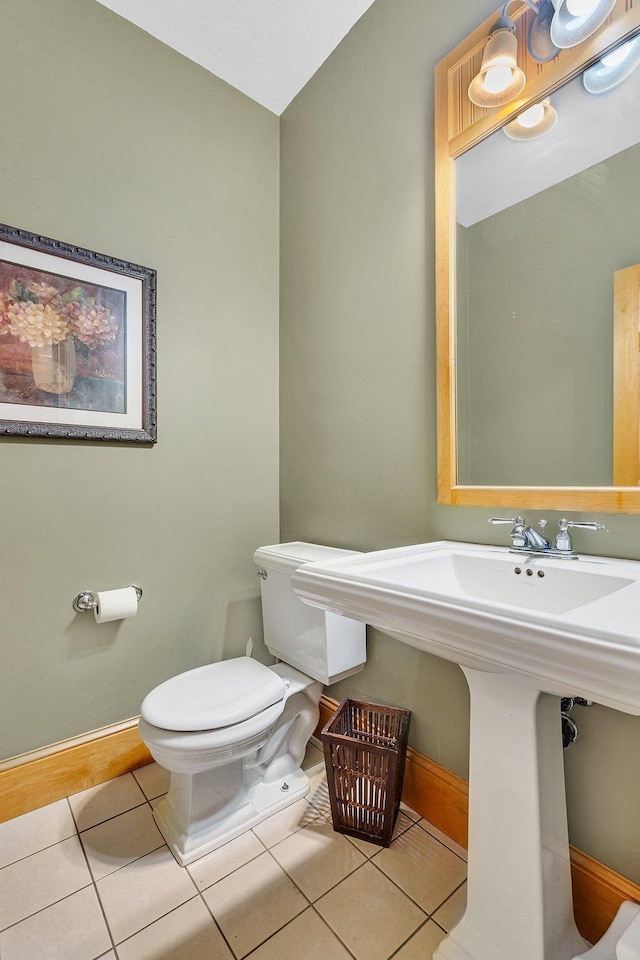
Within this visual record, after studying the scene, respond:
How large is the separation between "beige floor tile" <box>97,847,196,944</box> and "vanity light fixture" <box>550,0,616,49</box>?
230cm

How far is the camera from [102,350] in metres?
1.57

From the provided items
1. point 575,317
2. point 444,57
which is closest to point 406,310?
point 575,317

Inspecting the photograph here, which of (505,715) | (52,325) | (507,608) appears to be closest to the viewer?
(507,608)

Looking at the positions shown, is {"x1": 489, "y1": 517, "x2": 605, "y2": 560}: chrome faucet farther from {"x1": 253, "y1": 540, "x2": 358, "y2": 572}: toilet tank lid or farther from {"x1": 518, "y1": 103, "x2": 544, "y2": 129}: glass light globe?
{"x1": 518, "y1": 103, "x2": 544, "y2": 129}: glass light globe

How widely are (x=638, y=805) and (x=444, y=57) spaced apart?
2.02 metres

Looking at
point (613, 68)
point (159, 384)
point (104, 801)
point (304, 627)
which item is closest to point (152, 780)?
point (104, 801)

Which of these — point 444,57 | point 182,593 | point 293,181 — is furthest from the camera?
point 293,181

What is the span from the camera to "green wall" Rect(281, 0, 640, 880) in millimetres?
1286

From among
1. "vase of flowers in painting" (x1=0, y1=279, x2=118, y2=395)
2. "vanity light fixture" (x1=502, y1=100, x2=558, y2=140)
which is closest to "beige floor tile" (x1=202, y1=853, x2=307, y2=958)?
"vase of flowers in painting" (x1=0, y1=279, x2=118, y2=395)

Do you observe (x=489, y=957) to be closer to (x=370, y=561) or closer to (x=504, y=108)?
(x=370, y=561)

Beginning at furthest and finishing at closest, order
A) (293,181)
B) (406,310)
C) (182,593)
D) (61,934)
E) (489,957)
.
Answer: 1. (293,181)
2. (182,593)
3. (406,310)
4. (61,934)
5. (489,957)

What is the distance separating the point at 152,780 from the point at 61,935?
0.55m

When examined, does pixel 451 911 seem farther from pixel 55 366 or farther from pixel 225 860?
pixel 55 366

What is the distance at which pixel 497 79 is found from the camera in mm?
1210
